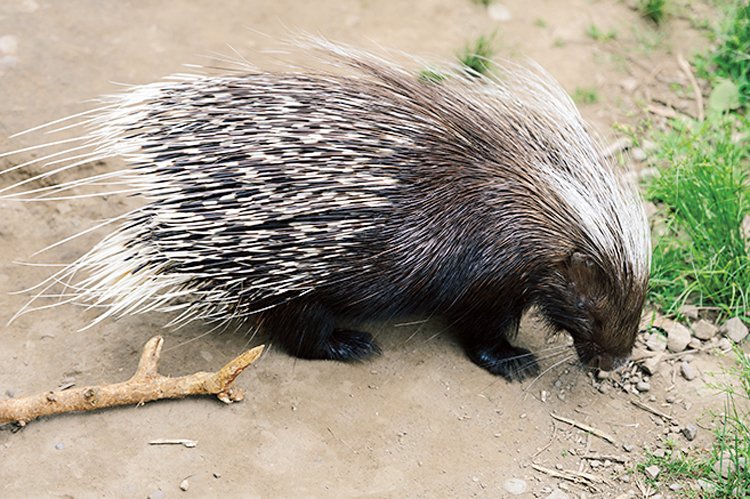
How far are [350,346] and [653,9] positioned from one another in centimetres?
307

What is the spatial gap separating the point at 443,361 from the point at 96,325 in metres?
1.25

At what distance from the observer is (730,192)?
357 cm

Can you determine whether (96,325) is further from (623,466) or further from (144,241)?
(623,466)

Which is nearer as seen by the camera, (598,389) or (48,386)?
(48,386)

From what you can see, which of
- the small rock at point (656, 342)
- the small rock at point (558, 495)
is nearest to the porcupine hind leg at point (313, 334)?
the small rock at point (558, 495)

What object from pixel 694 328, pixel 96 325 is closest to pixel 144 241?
pixel 96 325

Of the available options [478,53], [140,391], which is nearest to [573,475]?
[140,391]

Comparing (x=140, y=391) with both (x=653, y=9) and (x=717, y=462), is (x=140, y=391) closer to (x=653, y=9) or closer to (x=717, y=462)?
(x=717, y=462)

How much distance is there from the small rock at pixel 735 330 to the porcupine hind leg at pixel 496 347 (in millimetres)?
806

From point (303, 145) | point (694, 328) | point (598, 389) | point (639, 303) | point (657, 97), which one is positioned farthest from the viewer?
point (657, 97)

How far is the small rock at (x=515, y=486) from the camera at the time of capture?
2.80 metres

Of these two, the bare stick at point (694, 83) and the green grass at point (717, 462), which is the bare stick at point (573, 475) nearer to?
the green grass at point (717, 462)

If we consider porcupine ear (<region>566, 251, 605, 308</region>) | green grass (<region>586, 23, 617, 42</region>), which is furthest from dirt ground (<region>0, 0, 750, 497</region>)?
green grass (<region>586, 23, 617, 42</region>)

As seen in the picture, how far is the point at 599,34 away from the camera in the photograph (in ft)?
16.4
